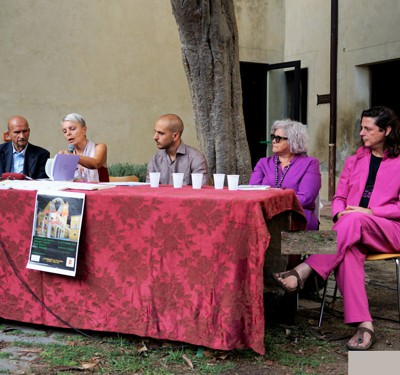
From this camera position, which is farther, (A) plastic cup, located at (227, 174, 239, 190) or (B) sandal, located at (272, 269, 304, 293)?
(A) plastic cup, located at (227, 174, 239, 190)

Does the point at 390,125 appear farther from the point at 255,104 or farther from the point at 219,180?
the point at 255,104

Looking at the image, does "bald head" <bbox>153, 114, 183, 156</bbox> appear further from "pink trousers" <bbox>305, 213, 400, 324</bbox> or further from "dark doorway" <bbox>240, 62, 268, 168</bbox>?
"dark doorway" <bbox>240, 62, 268, 168</bbox>

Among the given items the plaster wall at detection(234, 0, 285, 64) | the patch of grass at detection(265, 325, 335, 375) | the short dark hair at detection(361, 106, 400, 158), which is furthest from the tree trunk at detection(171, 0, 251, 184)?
the plaster wall at detection(234, 0, 285, 64)

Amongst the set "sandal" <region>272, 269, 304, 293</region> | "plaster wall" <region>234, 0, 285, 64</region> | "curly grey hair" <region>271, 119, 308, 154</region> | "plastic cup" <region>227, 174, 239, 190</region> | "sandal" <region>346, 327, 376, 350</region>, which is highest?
"plaster wall" <region>234, 0, 285, 64</region>

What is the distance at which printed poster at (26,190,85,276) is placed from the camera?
3.67 metres

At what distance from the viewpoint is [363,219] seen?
3879 mm

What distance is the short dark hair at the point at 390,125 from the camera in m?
4.19

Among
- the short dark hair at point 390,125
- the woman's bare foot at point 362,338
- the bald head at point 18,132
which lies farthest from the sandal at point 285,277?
the bald head at point 18,132

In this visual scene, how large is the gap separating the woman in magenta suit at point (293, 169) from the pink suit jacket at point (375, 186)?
0.20m

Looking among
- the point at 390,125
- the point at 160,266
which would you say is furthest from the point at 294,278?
the point at 390,125

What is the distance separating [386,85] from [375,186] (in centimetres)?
779

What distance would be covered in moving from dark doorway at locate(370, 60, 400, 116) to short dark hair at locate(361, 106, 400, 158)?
7.30 metres

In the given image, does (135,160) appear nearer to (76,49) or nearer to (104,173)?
(76,49)

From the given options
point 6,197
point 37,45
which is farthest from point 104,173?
point 37,45
